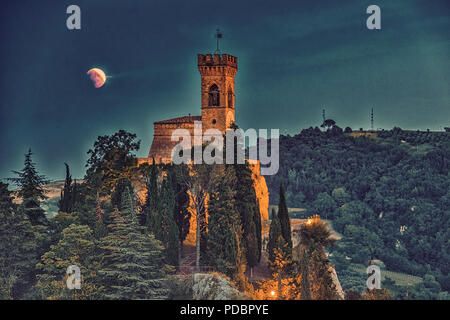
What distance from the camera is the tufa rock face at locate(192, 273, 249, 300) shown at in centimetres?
2661

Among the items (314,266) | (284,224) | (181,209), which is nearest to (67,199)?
(181,209)

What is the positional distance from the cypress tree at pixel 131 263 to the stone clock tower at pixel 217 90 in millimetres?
13827

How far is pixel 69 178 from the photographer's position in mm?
37312

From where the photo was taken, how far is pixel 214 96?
147 ft

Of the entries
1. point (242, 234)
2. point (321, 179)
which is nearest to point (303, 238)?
point (242, 234)

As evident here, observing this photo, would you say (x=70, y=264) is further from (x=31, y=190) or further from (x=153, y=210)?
(x=31, y=190)

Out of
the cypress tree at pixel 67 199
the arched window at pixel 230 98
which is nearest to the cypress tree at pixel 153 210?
the cypress tree at pixel 67 199

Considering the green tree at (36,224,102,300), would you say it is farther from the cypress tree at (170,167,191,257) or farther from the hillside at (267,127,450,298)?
the hillside at (267,127,450,298)

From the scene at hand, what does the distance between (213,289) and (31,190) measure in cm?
1585

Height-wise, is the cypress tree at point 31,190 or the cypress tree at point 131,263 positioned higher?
the cypress tree at point 31,190

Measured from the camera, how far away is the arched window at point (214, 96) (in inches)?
1756

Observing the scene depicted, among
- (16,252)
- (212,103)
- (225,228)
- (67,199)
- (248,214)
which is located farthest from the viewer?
(212,103)

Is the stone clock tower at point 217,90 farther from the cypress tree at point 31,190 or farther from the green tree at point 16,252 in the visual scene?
the green tree at point 16,252

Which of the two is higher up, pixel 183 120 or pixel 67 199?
pixel 183 120
